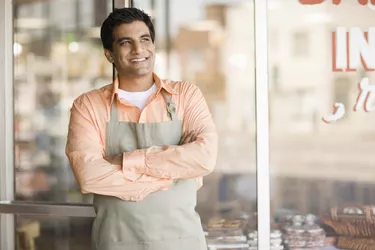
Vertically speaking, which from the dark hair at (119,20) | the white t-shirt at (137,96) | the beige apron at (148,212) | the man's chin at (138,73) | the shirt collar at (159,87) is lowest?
the beige apron at (148,212)

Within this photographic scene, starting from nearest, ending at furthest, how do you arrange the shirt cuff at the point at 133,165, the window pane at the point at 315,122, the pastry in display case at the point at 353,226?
the shirt cuff at the point at 133,165 → the pastry in display case at the point at 353,226 → the window pane at the point at 315,122

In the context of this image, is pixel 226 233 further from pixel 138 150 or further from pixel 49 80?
pixel 138 150

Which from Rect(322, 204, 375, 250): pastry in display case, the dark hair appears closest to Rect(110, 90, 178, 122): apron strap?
the dark hair

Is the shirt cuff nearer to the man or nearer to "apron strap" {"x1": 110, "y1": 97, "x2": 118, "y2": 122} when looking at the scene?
the man

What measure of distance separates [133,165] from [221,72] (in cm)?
193

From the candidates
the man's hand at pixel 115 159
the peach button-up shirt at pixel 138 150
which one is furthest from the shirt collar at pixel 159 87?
the man's hand at pixel 115 159

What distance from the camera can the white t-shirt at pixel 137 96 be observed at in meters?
2.29

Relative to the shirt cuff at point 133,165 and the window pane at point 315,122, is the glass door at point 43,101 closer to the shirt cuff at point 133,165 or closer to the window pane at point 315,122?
the window pane at point 315,122

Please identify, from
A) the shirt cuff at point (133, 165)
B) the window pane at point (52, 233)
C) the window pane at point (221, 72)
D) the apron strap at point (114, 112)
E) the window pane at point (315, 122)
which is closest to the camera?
the shirt cuff at point (133, 165)

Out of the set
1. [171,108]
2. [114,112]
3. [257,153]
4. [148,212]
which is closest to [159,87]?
[171,108]

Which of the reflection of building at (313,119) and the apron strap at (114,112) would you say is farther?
the reflection of building at (313,119)

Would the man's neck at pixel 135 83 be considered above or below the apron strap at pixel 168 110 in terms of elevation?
above

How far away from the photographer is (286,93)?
387cm

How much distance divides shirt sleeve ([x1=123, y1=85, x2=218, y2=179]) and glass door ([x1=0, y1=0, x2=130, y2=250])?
1.79m
